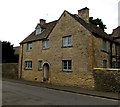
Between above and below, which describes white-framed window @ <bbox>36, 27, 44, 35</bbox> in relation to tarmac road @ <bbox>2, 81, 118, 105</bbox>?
above

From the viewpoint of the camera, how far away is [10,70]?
27188 mm

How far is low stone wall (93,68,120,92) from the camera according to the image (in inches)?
534

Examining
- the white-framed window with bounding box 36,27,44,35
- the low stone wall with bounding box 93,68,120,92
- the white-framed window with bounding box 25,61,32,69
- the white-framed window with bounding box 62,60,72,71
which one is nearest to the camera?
the low stone wall with bounding box 93,68,120,92

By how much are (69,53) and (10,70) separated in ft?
45.8

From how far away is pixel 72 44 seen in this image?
1794 centimetres

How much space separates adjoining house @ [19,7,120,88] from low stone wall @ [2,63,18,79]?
9.77ft

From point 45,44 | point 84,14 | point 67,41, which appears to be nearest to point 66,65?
point 67,41

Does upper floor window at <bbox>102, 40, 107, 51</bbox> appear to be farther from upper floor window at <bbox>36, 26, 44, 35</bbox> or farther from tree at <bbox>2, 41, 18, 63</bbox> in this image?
tree at <bbox>2, 41, 18, 63</bbox>

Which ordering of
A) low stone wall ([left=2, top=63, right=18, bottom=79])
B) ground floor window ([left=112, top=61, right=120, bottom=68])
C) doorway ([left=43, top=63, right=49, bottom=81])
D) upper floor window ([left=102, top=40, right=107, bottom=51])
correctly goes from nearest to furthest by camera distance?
upper floor window ([left=102, top=40, right=107, bottom=51])
doorway ([left=43, top=63, right=49, bottom=81])
ground floor window ([left=112, top=61, right=120, bottom=68])
low stone wall ([left=2, top=63, right=18, bottom=79])

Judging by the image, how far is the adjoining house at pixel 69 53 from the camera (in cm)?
1647

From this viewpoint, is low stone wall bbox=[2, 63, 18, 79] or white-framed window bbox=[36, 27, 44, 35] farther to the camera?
low stone wall bbox=[2, 63, 18, 79]

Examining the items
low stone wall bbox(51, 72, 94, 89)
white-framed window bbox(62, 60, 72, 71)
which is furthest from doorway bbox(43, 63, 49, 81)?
white-framed window bbox(62, 60, 72, 71)

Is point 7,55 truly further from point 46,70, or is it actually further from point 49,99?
point 49,99

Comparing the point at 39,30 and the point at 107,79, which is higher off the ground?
the point at 39,30
